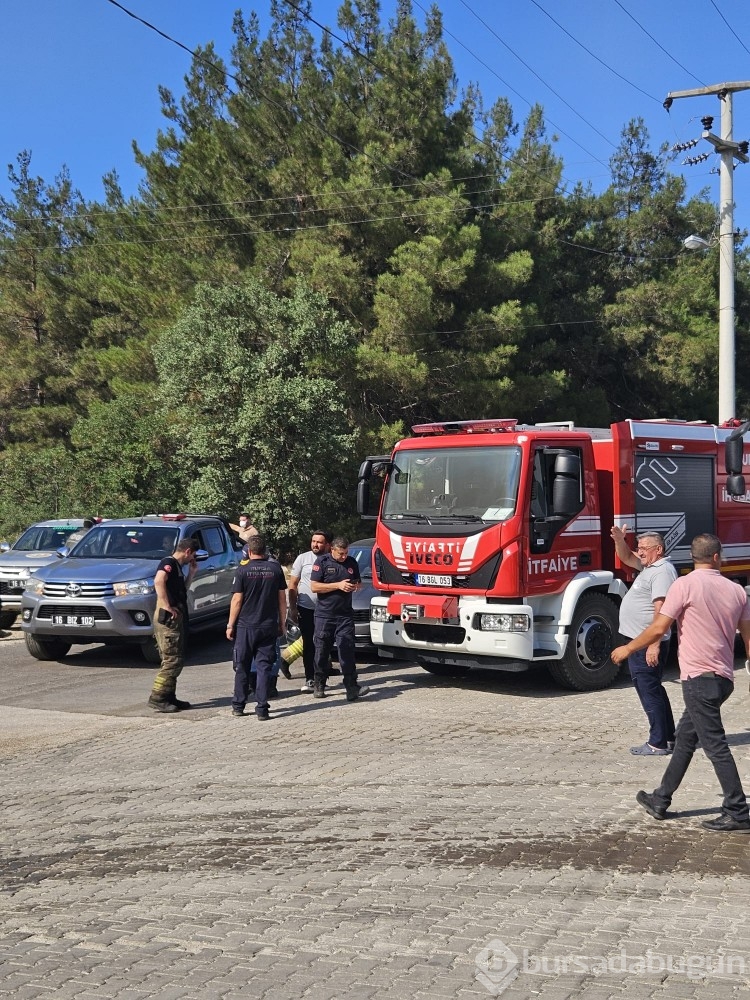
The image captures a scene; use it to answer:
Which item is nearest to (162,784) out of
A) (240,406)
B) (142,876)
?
(142,876)

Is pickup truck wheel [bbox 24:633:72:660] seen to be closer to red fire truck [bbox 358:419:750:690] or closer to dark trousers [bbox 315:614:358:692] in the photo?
dark trousers [bbox 315:614:358:692]

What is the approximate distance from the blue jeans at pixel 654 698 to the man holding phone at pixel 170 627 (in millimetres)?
4456

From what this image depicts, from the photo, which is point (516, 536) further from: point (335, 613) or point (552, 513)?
point (335, 613)

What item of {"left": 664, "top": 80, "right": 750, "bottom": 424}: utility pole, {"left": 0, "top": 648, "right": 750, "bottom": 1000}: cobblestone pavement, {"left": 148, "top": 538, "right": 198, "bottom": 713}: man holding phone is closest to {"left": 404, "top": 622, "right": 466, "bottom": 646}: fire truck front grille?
{"left": 0, "top": 648, "right": 750, "bottom": 1000}: cobblestone pavement

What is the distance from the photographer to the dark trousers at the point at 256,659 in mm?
9938

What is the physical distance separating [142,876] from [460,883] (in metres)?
1.72

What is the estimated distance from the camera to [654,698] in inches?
321

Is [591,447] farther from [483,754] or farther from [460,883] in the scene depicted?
[460,883]

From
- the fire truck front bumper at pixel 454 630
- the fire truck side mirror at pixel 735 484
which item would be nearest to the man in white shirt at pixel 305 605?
the fire truck front bumper at pixel 454 630

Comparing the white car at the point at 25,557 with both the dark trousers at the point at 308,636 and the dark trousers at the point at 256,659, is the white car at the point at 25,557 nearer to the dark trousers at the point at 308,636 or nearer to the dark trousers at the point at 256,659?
the dark trousers at the point at 308,636

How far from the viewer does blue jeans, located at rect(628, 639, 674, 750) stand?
812cm

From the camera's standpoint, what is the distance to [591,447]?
11719 millimetres

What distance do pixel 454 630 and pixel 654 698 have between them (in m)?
A: 3.32

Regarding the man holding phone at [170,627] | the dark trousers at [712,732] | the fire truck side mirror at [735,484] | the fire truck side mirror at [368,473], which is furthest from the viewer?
the fire truck side mirror at [735,484]
